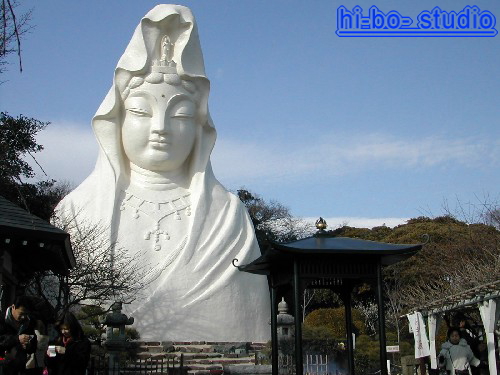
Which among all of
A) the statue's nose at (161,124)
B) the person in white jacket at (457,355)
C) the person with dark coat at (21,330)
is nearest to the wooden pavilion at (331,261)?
the person in white jacket at (457,355)

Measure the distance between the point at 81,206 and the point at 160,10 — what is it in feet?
17.1

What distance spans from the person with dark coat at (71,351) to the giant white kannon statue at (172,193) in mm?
9389

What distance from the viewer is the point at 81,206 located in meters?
16.3

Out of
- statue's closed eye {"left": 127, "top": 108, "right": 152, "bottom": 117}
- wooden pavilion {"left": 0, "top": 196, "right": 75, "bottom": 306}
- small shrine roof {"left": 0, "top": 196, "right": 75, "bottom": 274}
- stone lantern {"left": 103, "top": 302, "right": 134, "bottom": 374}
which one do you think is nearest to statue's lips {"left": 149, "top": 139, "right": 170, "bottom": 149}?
statue's closed eye {"left": 127, "top": 108, "right": 152, "bottom": 117}

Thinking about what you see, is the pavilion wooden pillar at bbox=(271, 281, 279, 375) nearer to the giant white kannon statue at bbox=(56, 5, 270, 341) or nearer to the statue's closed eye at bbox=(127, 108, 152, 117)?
the giant white kannon statue at bbox=(56, 5, 270, 341)

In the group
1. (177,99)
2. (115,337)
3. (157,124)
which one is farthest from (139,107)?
(115,337)

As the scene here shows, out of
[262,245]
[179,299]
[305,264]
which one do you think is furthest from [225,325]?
[262,245]

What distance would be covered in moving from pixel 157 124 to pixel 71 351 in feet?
36.5

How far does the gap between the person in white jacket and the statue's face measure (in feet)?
33.0

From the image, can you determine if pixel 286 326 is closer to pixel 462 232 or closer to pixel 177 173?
pixel 177 173

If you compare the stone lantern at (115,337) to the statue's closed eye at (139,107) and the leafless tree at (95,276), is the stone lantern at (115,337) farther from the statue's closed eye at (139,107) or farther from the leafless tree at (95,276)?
the statue's closed eye at (139,107)

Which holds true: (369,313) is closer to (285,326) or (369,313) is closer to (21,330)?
(285,326)

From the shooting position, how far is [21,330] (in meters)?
5.51

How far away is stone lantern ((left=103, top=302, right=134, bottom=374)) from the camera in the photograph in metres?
10.2
